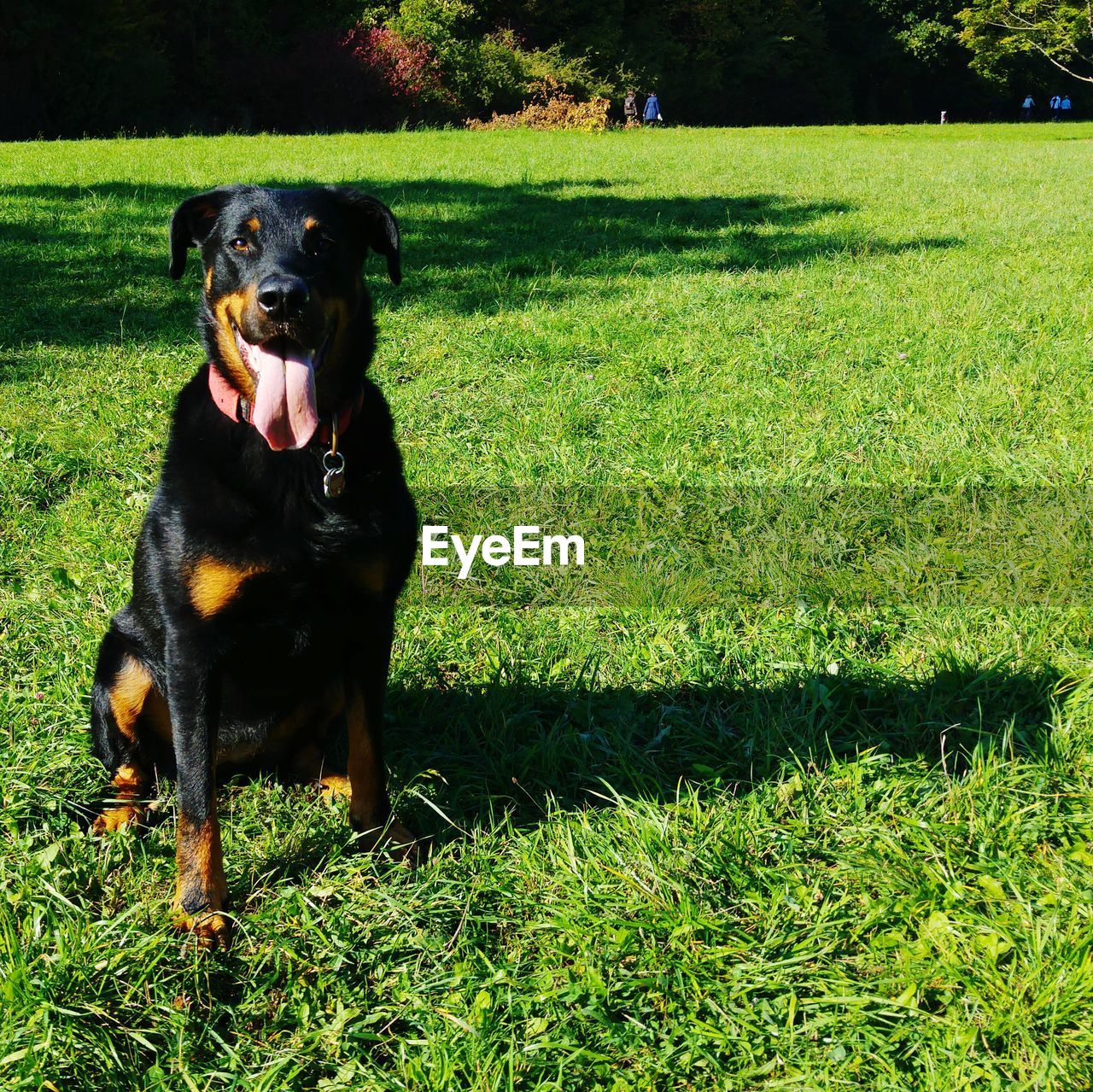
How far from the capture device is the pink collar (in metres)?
2.27

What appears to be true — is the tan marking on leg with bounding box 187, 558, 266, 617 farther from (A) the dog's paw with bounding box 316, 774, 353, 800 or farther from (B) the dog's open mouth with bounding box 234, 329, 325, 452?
(A) the dog's paw with bounding box 316, 774, 353, 800

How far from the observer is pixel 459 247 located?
8695 millimetres

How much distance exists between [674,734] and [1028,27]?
4629 centimetres

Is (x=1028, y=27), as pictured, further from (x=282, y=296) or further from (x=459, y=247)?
(x=282, y=296)

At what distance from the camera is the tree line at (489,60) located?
25.5 metres

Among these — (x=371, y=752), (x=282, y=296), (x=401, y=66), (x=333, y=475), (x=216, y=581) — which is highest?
(x=401, y=66)

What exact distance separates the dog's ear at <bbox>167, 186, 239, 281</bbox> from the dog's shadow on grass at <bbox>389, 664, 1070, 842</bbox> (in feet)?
4.59

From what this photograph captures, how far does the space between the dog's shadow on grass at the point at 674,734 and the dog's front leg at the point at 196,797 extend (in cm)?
56

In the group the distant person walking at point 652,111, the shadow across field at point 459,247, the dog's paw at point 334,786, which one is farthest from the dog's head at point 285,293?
the distant person walking at point 652,111

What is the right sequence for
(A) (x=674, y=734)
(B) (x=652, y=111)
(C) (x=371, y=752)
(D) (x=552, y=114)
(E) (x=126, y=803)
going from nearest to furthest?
(C) (x=371, y=752)
(E) (x=126, y=803)
(A) (x=674, y=734)
(D) (x=552, y=114)
(B) (x=652, y=111)

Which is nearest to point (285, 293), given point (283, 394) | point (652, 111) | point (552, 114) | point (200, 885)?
point (283, 394)

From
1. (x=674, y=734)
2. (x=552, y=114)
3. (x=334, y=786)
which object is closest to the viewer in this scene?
(x=334, y=786)

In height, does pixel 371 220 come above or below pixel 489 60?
below

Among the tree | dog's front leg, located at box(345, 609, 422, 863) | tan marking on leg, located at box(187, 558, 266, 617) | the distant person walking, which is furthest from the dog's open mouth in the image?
the tree
